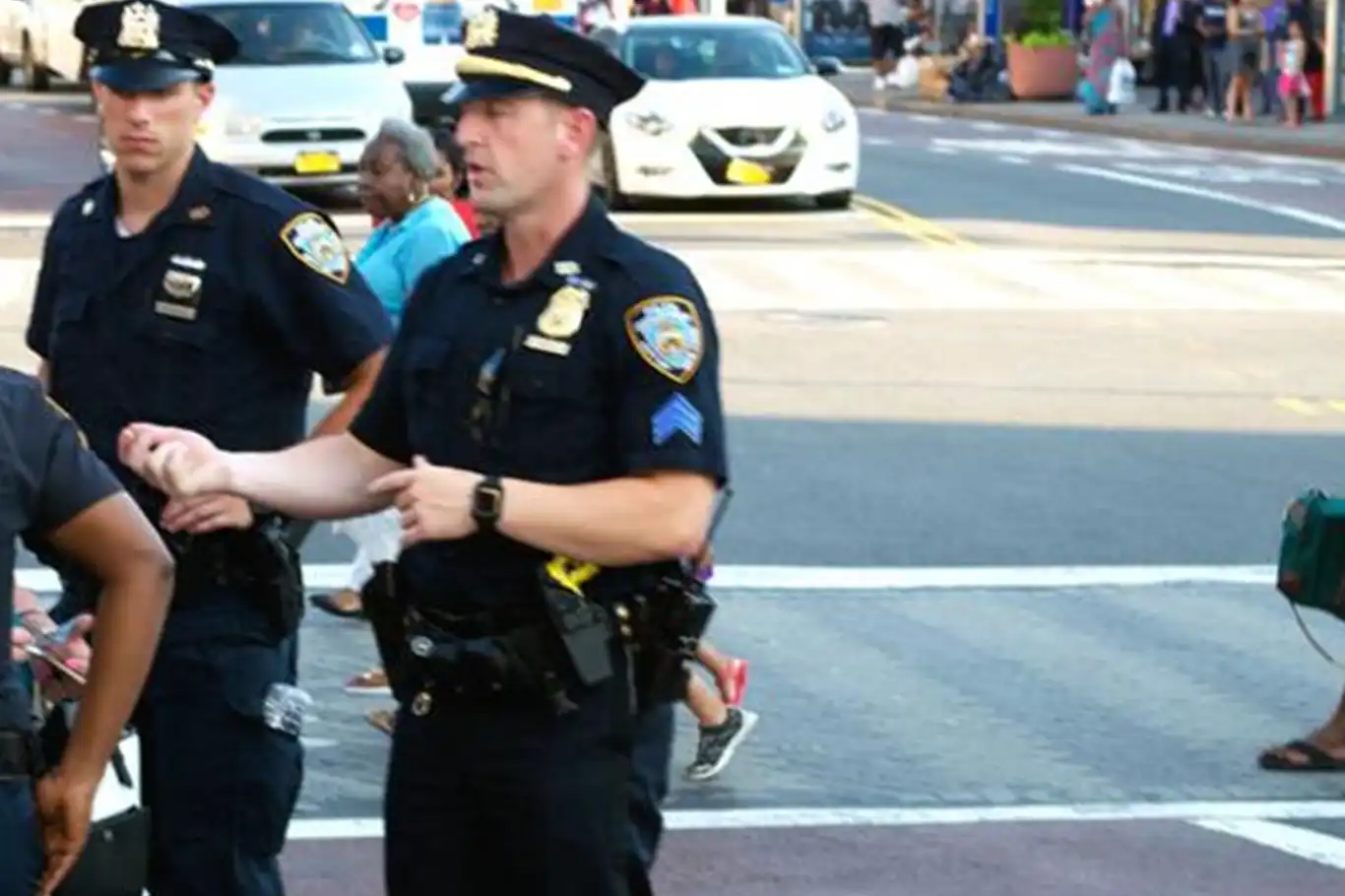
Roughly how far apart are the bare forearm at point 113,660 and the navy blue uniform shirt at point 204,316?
1386mm

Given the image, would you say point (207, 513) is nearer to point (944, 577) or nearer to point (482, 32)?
point (482, 32)

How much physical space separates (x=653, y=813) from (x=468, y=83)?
1.17 m

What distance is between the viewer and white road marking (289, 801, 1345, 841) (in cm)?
827

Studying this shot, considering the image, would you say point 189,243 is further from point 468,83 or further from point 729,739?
point 729,739

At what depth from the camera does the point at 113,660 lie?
14.6 ft

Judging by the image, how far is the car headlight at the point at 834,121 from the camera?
25594 millimetres

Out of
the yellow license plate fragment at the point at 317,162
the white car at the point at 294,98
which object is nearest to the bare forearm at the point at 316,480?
the white car at the point at 294,98

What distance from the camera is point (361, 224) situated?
2398 cm

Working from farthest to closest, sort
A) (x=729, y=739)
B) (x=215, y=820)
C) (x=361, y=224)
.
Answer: (x=361, y=224)
(x=729, y=739)
(x=215, y=820)

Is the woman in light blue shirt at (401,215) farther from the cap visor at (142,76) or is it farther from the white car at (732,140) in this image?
the white car at (732,140)

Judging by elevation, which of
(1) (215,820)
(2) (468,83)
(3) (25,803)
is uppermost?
(2) (468,83)

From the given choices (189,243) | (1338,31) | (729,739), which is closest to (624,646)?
(189,243)

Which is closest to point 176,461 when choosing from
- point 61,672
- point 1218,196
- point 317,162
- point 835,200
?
point 61,672

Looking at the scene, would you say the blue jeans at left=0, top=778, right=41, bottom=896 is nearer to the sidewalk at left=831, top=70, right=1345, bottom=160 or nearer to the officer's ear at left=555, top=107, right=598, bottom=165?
the officer's ear at left=555, top=107, right=598, bottom=165
